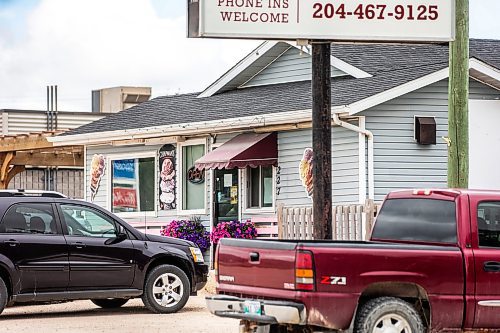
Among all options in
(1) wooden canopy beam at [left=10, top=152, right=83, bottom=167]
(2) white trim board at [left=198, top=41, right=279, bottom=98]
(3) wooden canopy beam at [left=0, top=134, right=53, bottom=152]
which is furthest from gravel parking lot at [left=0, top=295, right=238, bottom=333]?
(1) wooden canopy beam at [left=10, top=152, right=83, bottom=167]

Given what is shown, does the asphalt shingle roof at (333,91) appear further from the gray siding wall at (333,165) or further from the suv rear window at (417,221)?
the suv rear window at (417,221)

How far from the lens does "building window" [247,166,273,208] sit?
2522 centimetres

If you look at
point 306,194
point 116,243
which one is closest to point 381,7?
point 116,243

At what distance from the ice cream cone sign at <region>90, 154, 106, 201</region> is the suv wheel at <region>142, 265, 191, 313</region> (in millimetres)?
12496

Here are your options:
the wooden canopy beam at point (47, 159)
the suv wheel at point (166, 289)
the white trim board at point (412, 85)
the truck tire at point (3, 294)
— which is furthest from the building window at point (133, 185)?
the truck tire at point (3, 294)

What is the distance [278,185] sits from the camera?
976 inches

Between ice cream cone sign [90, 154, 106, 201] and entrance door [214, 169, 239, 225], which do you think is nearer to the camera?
entrance door [214, 169, 239, 225]

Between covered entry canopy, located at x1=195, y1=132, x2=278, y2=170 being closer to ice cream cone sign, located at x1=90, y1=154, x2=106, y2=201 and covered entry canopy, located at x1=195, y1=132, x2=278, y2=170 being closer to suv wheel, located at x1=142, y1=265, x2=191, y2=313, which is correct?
ice cream cone sign, located at x1=90, y1=154, x2=106, y2=201

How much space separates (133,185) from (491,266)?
57.6 feet

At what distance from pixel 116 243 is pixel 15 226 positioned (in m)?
1.40

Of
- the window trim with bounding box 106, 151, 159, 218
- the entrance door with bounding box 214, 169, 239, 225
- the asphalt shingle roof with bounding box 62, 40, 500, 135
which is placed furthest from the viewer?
the window trim with bounding box 106, 151, 159, 218

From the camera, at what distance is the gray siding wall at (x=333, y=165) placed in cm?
2295

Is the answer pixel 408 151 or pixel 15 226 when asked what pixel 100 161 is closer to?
pixel 408 151

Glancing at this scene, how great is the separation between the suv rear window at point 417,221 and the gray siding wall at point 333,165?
990 centimetres
